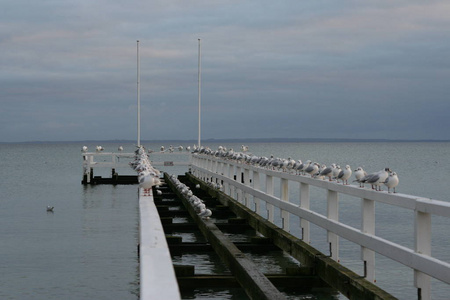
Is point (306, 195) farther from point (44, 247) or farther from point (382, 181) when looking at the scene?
point (44, 247)

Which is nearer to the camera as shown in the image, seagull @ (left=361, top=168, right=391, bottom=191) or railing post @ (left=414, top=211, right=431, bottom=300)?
railing post @ (left=414, top=211, right=431, bottom=300)

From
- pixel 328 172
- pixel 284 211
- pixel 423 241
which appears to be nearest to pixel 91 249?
pixel 284 211

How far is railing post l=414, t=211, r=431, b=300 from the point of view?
7957 millimetres

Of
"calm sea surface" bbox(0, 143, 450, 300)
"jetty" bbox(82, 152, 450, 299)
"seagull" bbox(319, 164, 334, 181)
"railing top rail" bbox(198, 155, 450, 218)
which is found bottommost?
"calm sea surface" bbox(0, 143, 450, 300)

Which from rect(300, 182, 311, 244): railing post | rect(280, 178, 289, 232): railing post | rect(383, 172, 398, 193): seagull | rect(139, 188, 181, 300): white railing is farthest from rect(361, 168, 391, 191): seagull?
rect(280, 178, 289, 232): railing post

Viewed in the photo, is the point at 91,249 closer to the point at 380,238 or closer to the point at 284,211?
the point at 284,211

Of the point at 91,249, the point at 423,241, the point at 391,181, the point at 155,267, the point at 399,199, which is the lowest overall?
the point at 91,249

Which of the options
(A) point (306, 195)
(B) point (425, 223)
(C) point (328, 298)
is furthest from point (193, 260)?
(B) point (425, 223)

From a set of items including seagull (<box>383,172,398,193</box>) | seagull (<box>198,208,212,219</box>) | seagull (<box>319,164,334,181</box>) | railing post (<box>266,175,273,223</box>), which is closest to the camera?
seagull (<box>383,172,398,193</box>)

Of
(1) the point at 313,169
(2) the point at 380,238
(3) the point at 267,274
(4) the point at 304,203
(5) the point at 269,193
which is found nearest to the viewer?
(2) the point at 380,238

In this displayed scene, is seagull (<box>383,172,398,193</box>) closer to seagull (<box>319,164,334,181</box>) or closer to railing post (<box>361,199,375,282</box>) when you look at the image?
railing post (<box>361,199,375,282</box>)

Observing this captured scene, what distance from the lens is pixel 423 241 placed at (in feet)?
26.1

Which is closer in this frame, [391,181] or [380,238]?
[380,238]

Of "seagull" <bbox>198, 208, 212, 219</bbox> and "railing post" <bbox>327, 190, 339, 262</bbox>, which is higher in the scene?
"railing post" <bbox>327, 190, 339, 262</bbox>
